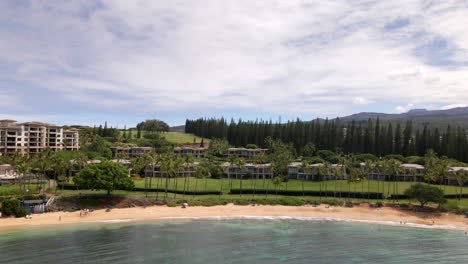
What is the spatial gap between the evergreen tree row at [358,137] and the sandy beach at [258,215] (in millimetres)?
62222

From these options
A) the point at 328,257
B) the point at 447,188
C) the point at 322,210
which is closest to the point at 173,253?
the point at 328,257

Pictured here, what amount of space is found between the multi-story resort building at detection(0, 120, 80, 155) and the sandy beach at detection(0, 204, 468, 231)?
234 ft

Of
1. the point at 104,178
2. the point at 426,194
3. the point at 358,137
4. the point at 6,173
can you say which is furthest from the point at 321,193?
the point at 6,173

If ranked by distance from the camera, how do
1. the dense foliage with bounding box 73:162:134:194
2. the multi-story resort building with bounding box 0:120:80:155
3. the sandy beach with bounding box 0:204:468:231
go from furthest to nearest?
the multi-story resort building with bounding box 0:120:80:155 → the dense foliage with bounding box 73:162:134:194 → the sandy beach with bounding box 0:204:468:231

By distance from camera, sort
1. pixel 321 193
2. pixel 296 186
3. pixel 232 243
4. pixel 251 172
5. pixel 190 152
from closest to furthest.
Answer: pixel 232 243, pixel 321 193, pixel 296 186, pixel 251 172, pixel 190 152

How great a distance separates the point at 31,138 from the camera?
127 meters

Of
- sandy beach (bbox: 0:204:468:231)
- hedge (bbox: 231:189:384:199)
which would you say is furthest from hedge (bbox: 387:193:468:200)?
sandy beach (bbox: 0:204:468:231)

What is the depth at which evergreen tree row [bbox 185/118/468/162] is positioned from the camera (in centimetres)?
11781

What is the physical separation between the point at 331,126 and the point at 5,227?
12671 centimetres

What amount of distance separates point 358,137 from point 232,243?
340 feet

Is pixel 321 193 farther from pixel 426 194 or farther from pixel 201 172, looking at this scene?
pixel 201 172

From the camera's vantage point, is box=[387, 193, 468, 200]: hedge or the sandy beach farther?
box=[387, 193, 468, 200]: hedge

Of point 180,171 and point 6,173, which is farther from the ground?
point 180,171

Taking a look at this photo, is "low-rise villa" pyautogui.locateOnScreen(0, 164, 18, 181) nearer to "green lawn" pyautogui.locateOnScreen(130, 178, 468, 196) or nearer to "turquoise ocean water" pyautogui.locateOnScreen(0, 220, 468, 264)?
"green lawn" pyautogui.locateOnScreen(130, 178, 468, 196)
